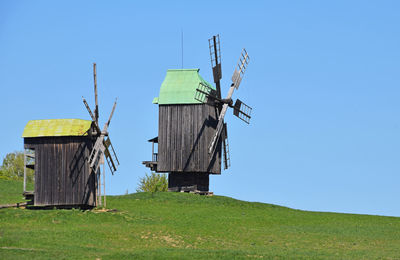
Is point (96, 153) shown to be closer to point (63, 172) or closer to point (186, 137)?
point (63, 172)

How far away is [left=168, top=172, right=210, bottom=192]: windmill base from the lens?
55938 millimetres

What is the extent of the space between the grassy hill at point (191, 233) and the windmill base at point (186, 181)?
17.1ft

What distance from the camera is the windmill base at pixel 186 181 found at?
184 feet

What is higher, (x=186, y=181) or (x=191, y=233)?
(x=186, y=181)

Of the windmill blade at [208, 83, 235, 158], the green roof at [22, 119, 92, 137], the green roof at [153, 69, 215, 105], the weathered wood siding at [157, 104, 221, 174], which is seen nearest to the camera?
the green roof at [22, 119, 92, 137]

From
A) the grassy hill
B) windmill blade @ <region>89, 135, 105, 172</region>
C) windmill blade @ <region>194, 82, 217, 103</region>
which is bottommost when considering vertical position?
the grassy hill

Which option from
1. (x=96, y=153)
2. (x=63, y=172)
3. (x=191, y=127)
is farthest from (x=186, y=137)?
(x=63, y=172)

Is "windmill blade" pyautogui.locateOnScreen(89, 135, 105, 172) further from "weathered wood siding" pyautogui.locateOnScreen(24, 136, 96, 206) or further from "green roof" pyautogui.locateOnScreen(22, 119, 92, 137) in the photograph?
"green roof" pyautogui.locateOnScreen(22, 119, 92, 137)

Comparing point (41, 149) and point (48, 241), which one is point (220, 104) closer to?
point (41, 149)

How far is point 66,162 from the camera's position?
143 ft

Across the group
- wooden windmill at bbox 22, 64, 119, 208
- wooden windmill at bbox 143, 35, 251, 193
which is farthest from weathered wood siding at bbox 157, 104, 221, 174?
wooden windmill at bbox 22, 64, 119, 208

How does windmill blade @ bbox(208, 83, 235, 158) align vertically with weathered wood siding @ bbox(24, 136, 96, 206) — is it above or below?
above

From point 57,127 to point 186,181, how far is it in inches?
598

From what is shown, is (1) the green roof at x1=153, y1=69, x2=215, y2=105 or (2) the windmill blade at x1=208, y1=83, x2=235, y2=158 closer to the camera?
(2) the windmill blade at x1=208, y1=83, x2=235, y2=158
